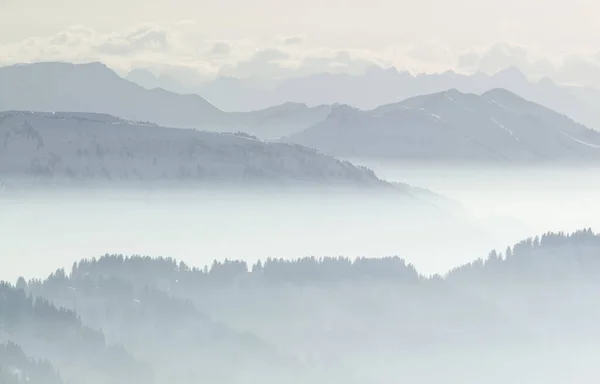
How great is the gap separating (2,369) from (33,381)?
7.73m

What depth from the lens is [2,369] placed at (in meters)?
190

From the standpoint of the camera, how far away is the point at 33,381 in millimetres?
196000
